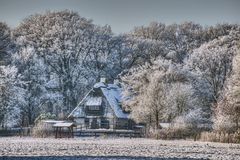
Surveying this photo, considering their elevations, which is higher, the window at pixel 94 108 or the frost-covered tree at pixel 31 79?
the frost-covered tree at pixel 31 79

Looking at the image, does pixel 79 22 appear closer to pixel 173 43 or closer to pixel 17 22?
pixel 17 22

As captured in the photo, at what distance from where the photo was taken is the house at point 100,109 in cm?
7112

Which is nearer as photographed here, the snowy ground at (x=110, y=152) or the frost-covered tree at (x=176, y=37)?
the snowy ground at (x=110, y=152)

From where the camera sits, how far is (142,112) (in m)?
61.2

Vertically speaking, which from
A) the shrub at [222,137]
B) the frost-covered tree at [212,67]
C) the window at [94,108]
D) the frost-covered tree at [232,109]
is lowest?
the shrub at [222,137]

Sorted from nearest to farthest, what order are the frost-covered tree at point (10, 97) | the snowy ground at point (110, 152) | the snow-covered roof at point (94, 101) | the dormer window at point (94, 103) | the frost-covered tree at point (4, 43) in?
the snowy ground at point (110, 152) < the frost-covered tree at point (10, 97) < the frost-covered tree at point (4, 43) < the snow-covered roof at point (94, 101) < the dormer window at point (94, 103)

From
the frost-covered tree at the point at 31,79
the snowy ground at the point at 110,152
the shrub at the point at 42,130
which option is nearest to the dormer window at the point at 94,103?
the frost-covered tree at the point at 31,79

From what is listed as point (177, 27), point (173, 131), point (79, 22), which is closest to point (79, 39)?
point (79, 22)

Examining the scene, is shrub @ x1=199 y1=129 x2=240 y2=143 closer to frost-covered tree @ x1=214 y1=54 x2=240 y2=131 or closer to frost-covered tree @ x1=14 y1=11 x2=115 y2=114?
frost-covered tree @ x1=214 y1=54 x2=240 y2=131

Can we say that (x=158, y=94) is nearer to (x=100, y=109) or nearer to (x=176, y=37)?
(x=100, y=109)

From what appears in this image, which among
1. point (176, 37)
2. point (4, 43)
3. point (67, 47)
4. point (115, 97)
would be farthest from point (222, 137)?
point (176, 37)

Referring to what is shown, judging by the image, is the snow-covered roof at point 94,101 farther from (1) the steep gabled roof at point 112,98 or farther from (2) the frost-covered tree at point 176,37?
(2) the frost-covered tree at point 176,37

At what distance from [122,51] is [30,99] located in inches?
643

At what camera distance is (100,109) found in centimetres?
7275
